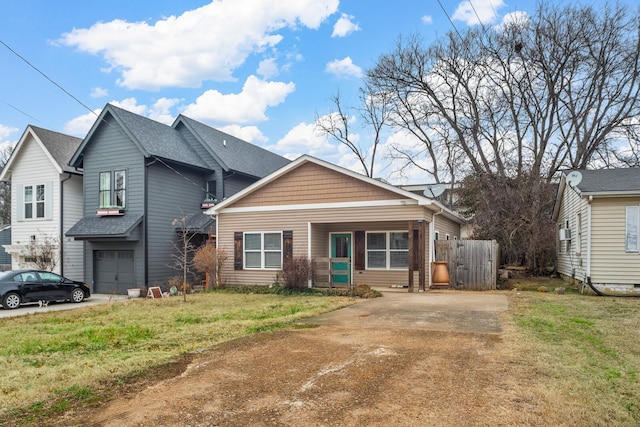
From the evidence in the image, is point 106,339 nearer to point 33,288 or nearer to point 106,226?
point 33,288

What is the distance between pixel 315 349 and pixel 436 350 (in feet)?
5.72

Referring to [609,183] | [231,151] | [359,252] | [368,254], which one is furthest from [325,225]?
[609,183]

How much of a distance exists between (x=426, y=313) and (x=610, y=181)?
351 inches

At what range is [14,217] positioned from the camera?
2208 centimetres

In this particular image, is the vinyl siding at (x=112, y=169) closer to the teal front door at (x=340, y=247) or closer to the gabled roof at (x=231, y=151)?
the gabled roof at (x=231, y=151)

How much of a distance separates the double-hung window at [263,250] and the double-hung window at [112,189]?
5977 millimetres

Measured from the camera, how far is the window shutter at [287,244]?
16984 mm

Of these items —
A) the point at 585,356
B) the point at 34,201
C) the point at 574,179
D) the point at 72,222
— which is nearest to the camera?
the point at 585,356

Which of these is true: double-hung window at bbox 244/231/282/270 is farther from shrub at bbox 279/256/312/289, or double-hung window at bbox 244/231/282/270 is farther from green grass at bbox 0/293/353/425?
green grass at bbox 0/293/353/425

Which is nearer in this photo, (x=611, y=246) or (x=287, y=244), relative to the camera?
(x=611, y=246)

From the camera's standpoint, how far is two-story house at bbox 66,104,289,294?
62.0 feet

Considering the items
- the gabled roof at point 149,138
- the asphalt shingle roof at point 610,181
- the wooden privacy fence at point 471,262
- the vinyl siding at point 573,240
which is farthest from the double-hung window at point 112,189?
the vinyl siding at point 573,240

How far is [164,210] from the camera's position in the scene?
19.8 meters

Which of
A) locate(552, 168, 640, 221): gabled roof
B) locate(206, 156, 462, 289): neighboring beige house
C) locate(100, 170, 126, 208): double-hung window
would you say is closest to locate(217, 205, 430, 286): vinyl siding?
locate(206, 156, 462, 289): neighboring beige house
